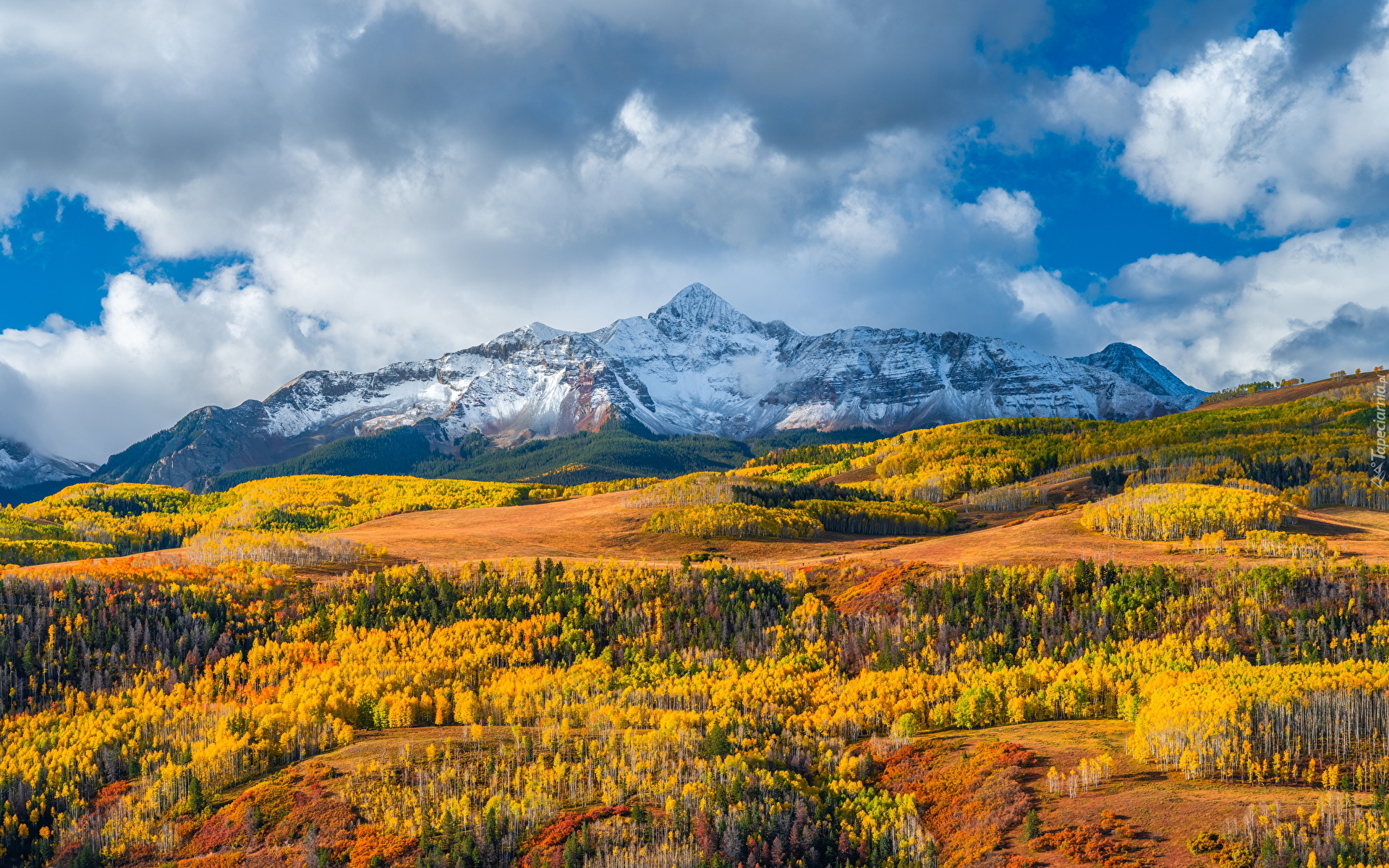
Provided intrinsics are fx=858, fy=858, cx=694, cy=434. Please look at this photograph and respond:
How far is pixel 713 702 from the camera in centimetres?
2439

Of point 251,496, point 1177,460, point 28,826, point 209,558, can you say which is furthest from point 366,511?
point 1177,460

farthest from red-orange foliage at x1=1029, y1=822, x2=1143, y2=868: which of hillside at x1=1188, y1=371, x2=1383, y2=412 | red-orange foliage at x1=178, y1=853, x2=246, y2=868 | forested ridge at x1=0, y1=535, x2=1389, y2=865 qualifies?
hillside at x1=1188, y1=371, x2=1383, y2=412

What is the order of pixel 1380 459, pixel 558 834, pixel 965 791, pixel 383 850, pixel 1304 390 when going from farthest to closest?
pixel 1304 390, pixel 1380 459, pixel 965 791, pixel 558 834, pixel 383 850

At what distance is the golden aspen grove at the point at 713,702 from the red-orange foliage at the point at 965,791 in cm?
7

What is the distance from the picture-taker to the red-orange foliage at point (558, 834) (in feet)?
47.8

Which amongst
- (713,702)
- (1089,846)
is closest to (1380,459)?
(713,702)

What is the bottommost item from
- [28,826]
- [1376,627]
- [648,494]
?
[28,826]

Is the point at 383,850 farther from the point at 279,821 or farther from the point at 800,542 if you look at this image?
the point at 800,542

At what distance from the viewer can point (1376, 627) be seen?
85.8ft

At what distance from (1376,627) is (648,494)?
5134 cm

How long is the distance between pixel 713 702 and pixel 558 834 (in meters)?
9.62

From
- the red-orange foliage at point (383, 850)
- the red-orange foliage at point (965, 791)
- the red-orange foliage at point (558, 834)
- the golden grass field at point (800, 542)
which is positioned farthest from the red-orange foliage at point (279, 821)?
the golden grass field at point (800, 542)

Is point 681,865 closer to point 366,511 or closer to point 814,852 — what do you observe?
point 814,852

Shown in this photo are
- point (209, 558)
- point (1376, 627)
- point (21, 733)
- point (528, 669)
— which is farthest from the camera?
point (209, 558)
